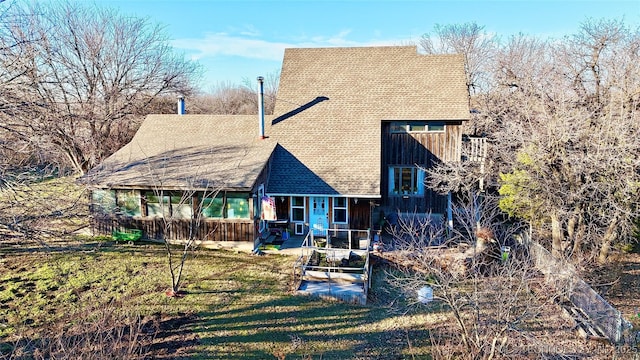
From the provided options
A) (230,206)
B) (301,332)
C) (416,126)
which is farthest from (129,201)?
(416,126)

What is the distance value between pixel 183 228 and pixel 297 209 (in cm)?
487

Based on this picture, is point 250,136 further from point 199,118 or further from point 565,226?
point 565,226

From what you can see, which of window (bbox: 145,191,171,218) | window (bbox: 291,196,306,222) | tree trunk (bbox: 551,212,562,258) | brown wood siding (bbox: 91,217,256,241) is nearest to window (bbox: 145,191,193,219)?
window (bbox: 145,191,171,218)

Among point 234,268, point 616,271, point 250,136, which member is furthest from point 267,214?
point 616,271

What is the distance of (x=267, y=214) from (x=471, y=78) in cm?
3205

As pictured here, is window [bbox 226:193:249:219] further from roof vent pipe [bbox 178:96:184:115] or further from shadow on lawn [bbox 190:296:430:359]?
roof vent pipe [bbox 178:96:184:115]

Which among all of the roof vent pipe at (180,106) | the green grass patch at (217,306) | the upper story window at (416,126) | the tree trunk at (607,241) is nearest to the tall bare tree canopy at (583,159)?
the tree trunk at (607,241)

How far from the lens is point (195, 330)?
1091cm

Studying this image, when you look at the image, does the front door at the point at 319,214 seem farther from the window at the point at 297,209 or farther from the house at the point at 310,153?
the window at the point at 297,209

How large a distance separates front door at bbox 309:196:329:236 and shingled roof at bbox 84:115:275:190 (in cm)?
282

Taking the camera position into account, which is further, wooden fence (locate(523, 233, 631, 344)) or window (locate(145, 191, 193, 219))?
window (locate(145, 191, 193, 219))

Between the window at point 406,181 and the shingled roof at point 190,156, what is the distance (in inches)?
232

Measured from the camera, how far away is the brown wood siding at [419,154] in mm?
18953

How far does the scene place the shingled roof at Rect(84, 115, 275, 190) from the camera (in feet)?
53.7
